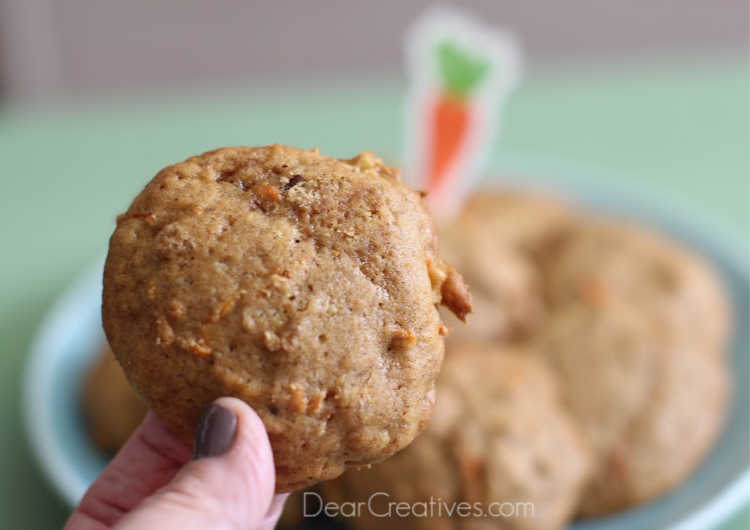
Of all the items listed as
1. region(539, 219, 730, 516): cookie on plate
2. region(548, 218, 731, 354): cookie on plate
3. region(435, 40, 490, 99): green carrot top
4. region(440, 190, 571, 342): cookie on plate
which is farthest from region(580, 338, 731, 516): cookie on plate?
region(435, 40, 490, 99): green carrot top

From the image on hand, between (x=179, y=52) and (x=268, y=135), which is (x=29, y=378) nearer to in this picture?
(x=268, y=135)

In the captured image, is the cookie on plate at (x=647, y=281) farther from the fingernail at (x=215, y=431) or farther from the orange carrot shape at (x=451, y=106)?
the fingernail at (x=215, y=431)

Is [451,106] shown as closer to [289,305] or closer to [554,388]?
[554,388]

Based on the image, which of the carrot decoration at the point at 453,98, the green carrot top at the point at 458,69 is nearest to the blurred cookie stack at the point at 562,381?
the carrot decoration at the point at 453,98

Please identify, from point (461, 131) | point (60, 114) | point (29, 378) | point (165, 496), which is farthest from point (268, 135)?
point (165, 496)

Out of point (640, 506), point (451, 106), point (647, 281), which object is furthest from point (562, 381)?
point (451, 106)
